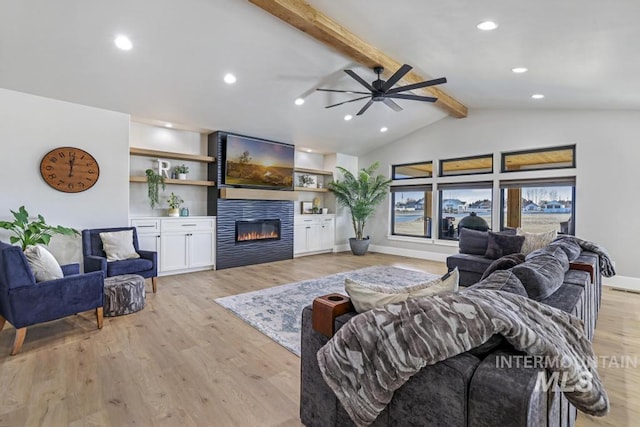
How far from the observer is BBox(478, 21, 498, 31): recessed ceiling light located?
2904 mm

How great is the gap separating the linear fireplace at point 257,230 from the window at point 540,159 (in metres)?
4.76

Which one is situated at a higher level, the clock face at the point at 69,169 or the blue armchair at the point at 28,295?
the clock face at the point at 69,169

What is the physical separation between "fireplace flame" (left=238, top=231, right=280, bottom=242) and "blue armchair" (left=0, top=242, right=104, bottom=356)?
3311 millimetres

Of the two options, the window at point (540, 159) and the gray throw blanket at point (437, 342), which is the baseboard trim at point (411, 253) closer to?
the window at point (540, 159)

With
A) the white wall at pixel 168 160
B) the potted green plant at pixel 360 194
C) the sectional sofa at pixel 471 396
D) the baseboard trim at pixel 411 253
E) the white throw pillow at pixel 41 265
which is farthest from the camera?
the potted green plant at pixel 360 194

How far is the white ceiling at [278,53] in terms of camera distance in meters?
2.83

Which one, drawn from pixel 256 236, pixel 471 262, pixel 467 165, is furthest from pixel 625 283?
pixel 256 236

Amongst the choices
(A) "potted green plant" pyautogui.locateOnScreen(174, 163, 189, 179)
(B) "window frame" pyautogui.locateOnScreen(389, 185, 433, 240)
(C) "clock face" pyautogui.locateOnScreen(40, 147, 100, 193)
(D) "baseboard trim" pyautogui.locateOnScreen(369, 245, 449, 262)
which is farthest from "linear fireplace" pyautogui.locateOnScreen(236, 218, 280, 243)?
(B) "window frame" pyautogui.locateOnScreen(389, 185, 433, 240)

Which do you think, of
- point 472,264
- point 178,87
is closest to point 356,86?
point 178,87

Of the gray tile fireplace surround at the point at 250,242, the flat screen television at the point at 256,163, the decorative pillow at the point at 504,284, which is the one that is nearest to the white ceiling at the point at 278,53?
the flat screen television at the point at 256,163

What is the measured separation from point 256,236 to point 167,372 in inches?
164

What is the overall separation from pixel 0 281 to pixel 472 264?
16.9 feet

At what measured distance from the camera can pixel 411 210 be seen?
7.73 metres

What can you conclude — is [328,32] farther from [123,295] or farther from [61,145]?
[61,145]
